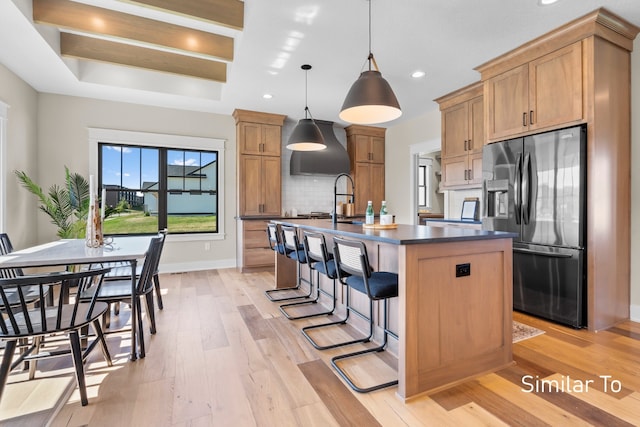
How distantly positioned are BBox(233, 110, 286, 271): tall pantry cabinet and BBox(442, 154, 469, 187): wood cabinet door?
2747 mm

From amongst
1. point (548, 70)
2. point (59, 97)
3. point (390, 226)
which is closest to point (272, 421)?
point (390, 226)

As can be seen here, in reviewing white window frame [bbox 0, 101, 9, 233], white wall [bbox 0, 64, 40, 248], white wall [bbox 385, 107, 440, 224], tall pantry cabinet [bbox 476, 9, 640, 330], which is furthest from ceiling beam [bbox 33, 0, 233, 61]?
white wall [bbox 385, 107, 440, 224]

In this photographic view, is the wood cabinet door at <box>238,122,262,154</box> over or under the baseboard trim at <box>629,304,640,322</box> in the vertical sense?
over

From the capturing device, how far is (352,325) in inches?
112

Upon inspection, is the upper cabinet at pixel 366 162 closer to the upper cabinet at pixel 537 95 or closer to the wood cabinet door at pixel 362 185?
the wood cabinet door at pixel 362 185

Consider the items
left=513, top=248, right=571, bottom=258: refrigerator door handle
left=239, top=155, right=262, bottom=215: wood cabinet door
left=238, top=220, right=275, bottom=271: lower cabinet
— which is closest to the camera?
left=513, top=248, right=571, bottom=258: refrigerator door handle

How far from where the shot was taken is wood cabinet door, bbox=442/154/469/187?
4.44 meters

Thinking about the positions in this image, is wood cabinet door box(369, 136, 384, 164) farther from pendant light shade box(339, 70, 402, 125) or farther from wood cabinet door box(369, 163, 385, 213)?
pendant light shade box(339, 70, 402, 125)

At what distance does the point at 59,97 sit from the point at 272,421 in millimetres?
5322

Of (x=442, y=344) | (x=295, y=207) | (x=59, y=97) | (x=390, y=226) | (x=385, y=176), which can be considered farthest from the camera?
(x=385, y=176)

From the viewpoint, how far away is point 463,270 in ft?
6.27

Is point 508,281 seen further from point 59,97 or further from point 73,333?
Result: point 59,97

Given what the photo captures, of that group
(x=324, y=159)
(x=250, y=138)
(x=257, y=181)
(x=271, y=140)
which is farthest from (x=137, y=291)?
(x=324, y=159)

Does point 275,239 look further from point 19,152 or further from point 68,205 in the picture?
point 19,152
